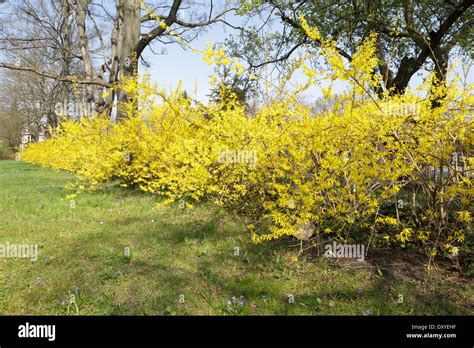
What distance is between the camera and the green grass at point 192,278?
2.49 metres

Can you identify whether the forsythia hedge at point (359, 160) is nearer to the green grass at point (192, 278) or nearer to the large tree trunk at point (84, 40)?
the green grass at point (192, 278)

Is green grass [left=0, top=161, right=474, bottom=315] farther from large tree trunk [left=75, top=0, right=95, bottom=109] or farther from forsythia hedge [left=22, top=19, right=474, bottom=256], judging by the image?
large tree trunk [left=75, top=0, right=95, bottom=109]

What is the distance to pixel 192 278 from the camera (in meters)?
2.96

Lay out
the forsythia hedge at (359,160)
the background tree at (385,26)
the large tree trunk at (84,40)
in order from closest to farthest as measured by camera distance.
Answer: the forsythia hedge at (359,160), the background tree at (385,26), the large tree trunk at (84,40)

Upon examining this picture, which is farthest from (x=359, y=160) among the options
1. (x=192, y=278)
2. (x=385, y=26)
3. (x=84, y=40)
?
(x=84, y=40)

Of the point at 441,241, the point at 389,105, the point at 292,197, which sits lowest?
the point at 441,241

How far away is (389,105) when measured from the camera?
3109 millimetres

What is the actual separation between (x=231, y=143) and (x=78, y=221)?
271cm

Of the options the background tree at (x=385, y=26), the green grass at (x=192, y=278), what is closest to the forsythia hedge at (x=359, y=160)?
the green grass at (x=192, y=278)

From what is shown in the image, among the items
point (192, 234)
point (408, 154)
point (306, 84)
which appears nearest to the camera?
point (408, 154)

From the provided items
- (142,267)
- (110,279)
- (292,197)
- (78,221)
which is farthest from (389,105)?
(78,221)

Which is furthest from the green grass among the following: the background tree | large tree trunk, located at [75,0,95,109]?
large tree trunk, located at [75,0,95,109]

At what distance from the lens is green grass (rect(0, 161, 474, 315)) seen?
249 centimetres
